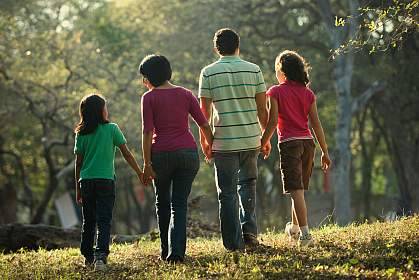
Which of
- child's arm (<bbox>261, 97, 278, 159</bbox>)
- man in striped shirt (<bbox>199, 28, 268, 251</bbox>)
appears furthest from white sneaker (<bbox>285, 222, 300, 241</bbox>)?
child's arm (<bbox>261, 97, 278, 159</bbox>)

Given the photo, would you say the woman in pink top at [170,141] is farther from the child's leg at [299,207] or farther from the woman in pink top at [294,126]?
the child's leg at [299,207]

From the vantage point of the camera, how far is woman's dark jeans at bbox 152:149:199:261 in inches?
308

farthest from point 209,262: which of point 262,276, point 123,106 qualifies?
point 123,106

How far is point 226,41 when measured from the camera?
321 inches

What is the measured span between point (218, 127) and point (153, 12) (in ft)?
72.0

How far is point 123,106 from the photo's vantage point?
1139 inches

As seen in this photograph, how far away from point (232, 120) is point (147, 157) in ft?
3.08

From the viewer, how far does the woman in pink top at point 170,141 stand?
7.82 metres

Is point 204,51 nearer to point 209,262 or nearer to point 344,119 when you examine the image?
point 344,119

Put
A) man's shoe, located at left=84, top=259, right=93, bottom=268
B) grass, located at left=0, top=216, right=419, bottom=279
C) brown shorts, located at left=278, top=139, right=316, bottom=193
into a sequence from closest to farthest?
grass, located at left=0, top=216, right=419, bottom=279
brown shorts, located at left=278, top=139, right=316, bottom=193
man's shoe, located at left=84, top=259, right=93, bottom=268

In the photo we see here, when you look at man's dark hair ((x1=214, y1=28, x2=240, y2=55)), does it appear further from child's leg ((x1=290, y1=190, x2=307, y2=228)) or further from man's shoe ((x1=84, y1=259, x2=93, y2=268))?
man's shoe ((x1=84, y1=259, x2=93, y2=268))

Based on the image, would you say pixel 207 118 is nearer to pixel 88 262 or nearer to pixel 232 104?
pixel 232 104

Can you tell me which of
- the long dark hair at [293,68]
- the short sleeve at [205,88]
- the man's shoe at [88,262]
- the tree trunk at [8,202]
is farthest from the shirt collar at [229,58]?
the tree trunk at [8,202]

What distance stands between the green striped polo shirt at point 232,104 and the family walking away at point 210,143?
0.03 ft
